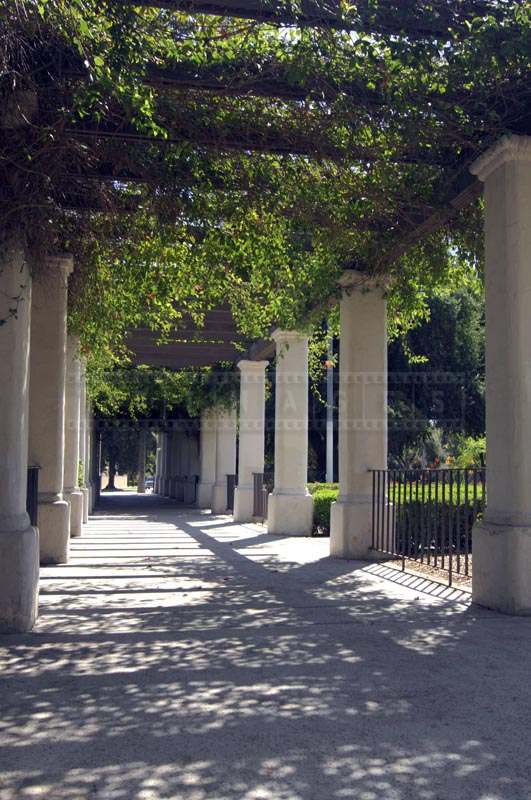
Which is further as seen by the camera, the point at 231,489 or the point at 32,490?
the point at 231,489

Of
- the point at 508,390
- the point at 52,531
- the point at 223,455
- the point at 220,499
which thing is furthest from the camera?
the point at 223,455

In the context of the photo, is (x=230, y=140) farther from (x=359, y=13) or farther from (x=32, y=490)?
(x=32, y=490)

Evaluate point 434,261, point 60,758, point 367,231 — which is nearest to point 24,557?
point 60,758

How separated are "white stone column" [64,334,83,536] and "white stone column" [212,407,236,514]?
758 centimetres

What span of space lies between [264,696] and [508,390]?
12.6 ft

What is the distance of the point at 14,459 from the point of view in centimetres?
645

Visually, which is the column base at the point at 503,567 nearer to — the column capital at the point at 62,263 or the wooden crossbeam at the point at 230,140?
the wooden crossbeam at the point at 230,140

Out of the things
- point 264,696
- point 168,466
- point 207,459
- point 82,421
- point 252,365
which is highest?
point 252,365

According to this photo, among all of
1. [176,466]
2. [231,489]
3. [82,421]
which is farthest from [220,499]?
[176,466]

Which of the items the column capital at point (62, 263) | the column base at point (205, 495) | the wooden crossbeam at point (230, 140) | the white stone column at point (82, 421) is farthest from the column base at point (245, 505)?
the wooden crossbeam at point (230, 140)

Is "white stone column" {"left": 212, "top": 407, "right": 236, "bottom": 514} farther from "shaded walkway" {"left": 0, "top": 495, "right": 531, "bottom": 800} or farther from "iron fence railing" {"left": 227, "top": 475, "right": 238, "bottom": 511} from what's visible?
"shaded walkway" {"left": 0, "top": 495, "right": 531, "bottom": 800}

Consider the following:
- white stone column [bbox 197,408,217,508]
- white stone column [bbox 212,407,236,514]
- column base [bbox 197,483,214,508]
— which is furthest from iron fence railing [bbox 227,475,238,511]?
column base [bbox 197,483,214,508]

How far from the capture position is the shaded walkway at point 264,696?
10.9 ft

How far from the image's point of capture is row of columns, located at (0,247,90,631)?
6.28 m
